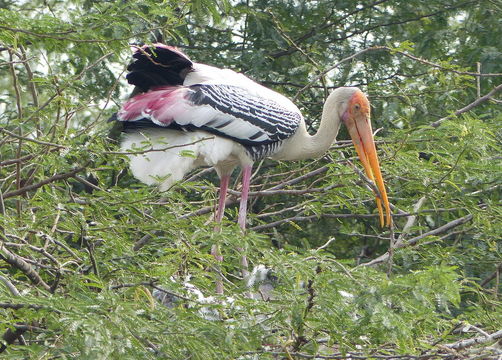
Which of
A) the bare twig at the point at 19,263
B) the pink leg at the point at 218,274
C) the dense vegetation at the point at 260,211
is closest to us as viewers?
the dense vegetation at the point at 260,211

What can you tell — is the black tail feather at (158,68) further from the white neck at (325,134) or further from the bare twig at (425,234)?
the bare twig at (425,234)

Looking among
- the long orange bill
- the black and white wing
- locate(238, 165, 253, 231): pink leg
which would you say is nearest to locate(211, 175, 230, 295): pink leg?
locate(238, 165, 253, 231): pink leg

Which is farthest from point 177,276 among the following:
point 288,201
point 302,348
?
point 288,201

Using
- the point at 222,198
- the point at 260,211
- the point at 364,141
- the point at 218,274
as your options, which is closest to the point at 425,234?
the point at 364,141

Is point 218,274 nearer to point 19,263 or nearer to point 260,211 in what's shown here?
point 19,263

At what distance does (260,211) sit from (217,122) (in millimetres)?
1295

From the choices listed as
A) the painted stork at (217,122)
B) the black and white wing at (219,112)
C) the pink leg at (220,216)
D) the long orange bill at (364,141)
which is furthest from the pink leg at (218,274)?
the long orange bill at (364,141)

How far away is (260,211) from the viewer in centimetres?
678

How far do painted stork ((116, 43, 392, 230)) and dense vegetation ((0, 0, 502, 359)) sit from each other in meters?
0.13

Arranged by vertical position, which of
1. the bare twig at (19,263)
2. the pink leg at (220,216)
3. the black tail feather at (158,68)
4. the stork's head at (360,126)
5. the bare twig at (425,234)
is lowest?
the bare twig at (425,234)

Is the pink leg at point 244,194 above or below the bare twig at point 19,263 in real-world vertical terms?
below

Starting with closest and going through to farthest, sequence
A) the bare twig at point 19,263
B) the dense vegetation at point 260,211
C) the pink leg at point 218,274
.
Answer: the dense vegetation at point 260,211, the bare twig at point 19,263, the pink leg at point 218,274

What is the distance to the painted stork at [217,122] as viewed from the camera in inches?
216

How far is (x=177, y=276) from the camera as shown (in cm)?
441
